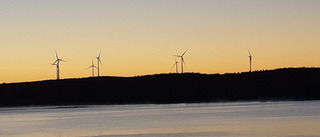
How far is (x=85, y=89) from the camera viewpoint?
19575 cm

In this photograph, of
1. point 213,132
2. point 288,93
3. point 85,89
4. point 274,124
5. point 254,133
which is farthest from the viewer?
point 85,89

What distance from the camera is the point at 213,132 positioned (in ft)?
218

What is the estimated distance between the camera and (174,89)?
190 meters

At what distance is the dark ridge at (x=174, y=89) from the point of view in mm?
184750

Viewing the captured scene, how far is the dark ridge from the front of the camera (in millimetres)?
184750

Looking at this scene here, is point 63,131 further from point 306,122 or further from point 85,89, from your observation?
point 85,89

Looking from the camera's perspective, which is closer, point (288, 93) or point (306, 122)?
point (306, 122)

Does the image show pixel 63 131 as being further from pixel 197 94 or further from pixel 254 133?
pixel 197 94

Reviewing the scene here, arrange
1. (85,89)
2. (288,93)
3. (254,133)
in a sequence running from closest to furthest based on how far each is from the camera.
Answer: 1. (254,133)
2. (288,93)
3. (85,89)

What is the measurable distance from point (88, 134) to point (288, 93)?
385 ft

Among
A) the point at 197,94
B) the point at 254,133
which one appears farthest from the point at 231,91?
the point at 254,133

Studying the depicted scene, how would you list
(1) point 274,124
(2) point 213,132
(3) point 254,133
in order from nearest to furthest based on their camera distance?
(3) point 254,133, (2) point 213,132, (1) point 274,124

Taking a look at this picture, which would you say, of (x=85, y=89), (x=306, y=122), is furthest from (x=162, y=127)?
(x=85, y=89)

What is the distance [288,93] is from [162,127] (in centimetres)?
11115
